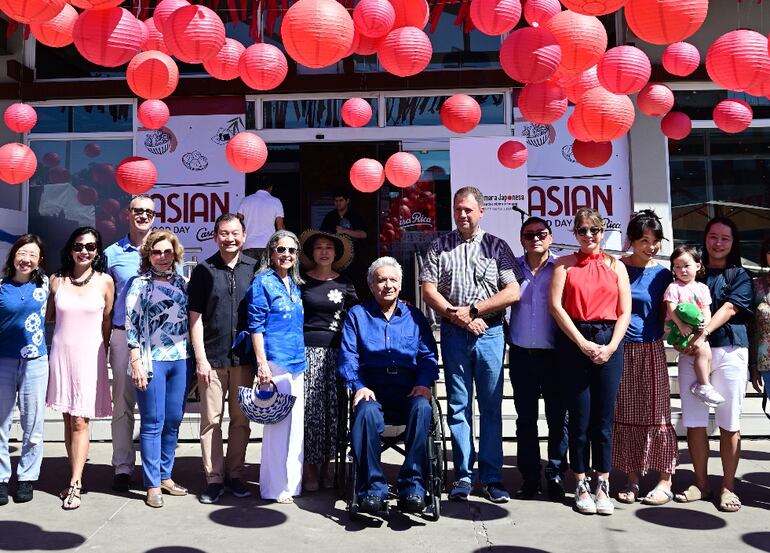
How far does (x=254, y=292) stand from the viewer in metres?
4.36

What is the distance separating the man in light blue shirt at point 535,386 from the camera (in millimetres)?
4402

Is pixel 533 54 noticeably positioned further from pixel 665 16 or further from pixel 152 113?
pixel 152 113

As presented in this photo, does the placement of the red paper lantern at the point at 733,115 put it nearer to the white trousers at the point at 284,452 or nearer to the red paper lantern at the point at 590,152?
the red paper lantern at the point at 590,152

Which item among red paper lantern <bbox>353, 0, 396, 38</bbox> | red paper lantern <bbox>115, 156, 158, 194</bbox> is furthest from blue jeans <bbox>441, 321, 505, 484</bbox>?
red paper lantern <bbox>115, 156, 158, 194</bbox>

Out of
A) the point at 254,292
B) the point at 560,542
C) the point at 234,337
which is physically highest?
the point at 254,292

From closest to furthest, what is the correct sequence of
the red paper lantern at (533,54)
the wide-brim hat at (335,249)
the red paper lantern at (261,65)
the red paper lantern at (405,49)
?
the red paper lantern at (533,54) < the wide-brim hat at (335,249) < the red paper lantern at (405,49) < the red paper lantern at (261,65)

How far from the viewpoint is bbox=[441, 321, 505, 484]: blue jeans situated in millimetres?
4434

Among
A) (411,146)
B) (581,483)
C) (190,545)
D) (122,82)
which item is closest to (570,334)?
→ (581,483)

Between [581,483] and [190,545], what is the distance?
2248 millimetres

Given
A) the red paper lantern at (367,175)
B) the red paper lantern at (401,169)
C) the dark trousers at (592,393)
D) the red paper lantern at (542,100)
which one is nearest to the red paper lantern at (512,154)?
the red paper lantern at (401,169)

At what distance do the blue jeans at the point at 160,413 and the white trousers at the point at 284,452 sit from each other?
57 cm

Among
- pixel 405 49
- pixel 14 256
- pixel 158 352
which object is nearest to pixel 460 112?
pixel 405 49

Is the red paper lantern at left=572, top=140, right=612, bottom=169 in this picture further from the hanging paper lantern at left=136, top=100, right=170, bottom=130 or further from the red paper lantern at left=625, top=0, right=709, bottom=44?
the hanging paper lantern at left=136, top=100, right=170, bottom=130

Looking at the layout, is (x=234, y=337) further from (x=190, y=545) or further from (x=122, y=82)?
(x=122, y=82)
